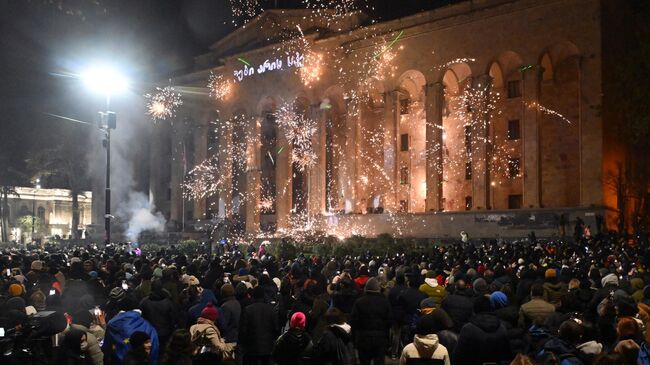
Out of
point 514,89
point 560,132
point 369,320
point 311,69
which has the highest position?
point 311,69

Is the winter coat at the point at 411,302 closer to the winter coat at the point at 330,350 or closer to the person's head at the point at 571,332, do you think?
the winter coat at the point at 330,350

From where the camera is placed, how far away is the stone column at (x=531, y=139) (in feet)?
118

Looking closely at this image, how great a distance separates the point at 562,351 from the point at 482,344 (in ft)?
3.53

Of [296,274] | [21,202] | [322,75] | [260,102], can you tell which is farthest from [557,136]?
[21,202]

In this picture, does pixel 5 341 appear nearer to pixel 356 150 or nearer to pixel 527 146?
pixel 527 146

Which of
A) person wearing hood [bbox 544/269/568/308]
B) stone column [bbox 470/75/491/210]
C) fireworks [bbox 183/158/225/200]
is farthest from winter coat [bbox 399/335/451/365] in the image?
fireworks [bbox 183/158/225/200]

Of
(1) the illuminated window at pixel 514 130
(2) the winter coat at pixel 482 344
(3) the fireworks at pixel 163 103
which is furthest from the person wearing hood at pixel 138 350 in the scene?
(3) the fireworks at pixel 163 103

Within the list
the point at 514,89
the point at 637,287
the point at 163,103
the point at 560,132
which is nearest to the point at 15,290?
the point at 637,287

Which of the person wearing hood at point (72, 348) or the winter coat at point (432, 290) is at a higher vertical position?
the winter coat at point (432, 290)

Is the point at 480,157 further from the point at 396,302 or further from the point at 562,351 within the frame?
the point at 562,351

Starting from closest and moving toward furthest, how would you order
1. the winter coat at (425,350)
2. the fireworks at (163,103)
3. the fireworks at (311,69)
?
the winter coat at (425,350)
the fireworks at (311,69)
the fireworks at (163,103)

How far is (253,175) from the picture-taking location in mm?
48312

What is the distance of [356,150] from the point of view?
143ft

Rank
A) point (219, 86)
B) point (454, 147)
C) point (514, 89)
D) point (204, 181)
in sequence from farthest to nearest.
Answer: point (204, 181)
point (219, 86)
point (454, 147)
point (514, 89)
